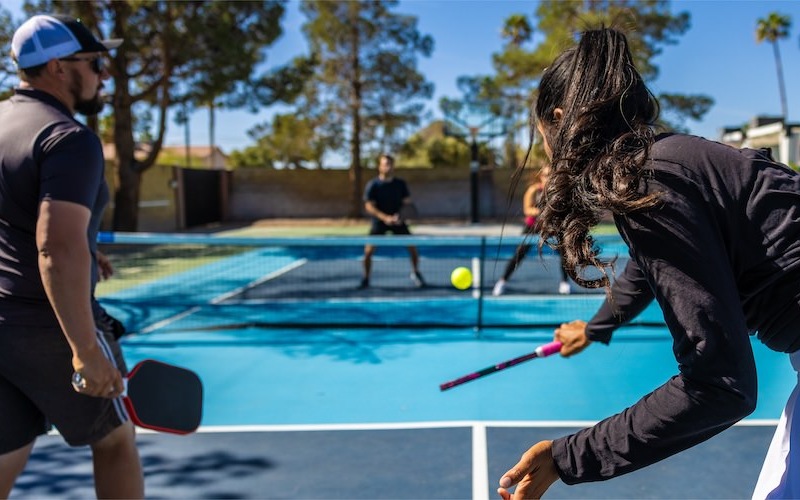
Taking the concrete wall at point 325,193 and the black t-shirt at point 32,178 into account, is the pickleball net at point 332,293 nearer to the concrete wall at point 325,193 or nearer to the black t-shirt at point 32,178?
the black t-shirt at point 32,178

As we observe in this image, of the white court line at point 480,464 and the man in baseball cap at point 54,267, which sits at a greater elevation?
the man in baseball cap at point 54,267

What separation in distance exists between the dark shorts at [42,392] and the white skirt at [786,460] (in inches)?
77.5

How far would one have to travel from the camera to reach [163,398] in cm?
280

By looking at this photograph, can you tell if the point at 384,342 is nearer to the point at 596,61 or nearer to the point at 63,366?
the point at 63,366

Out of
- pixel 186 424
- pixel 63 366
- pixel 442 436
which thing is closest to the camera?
pixel 63 366

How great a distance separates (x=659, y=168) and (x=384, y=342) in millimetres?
5463

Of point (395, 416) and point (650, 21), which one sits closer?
point (395, 416)

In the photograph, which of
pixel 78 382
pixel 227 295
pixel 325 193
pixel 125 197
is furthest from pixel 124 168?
pixel 78 382

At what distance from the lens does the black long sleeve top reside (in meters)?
1.18

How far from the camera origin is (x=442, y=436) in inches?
159

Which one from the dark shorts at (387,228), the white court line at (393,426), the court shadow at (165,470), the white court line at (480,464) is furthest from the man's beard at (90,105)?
the dark shorts at (387,228)

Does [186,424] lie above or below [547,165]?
below

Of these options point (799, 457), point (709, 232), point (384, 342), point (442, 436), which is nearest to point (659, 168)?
point (709, 232)

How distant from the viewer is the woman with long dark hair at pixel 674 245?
119 centimetres
